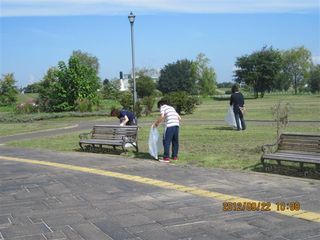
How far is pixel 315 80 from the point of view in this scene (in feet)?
303

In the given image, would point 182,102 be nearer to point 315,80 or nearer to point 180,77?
point 180,77

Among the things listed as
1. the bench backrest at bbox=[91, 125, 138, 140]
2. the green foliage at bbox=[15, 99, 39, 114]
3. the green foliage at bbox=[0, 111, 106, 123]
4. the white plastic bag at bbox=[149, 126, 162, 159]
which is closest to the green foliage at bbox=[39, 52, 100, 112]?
the green foliage at bbox=[15, 99, 39, 114]

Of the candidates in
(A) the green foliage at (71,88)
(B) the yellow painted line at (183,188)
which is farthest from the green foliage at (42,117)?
(B) the yellow painted line at (183,188)

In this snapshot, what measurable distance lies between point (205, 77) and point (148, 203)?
81311 millimetres

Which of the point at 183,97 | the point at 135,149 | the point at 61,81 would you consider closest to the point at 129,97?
the point at 183,97

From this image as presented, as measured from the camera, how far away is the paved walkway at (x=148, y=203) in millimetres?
5395

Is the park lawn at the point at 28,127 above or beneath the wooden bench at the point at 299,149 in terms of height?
beneath

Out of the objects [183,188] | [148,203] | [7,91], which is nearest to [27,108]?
[7,91]

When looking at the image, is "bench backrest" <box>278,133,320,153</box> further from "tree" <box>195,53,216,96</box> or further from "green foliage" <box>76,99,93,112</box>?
"tree" <box>195,53,216,96</box>

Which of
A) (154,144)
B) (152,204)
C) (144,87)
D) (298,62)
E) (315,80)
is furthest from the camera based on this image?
(298,62)

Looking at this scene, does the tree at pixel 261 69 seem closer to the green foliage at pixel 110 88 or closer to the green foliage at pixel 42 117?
the green foliage at pixel 110 88

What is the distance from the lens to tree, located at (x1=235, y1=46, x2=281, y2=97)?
256 feet
